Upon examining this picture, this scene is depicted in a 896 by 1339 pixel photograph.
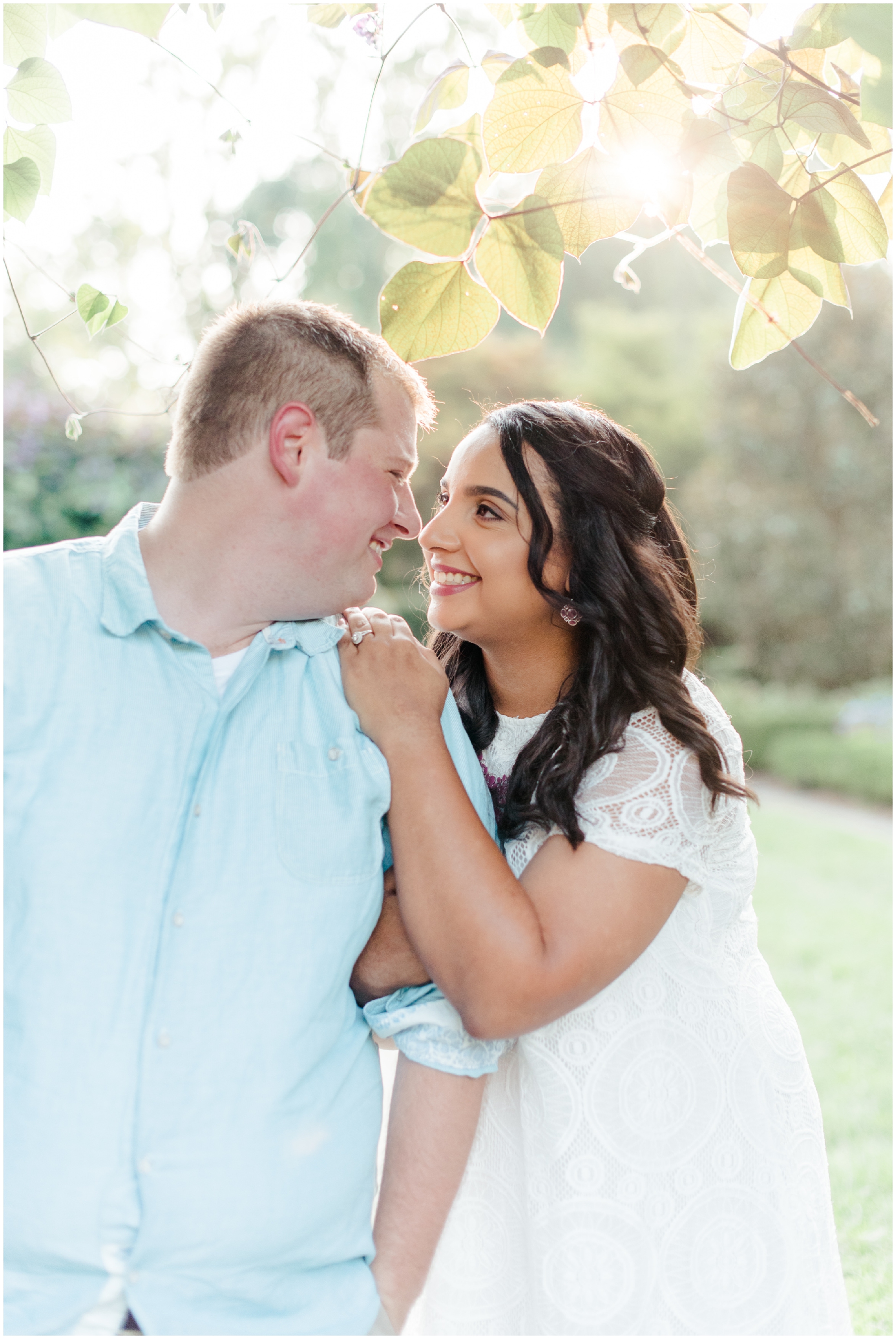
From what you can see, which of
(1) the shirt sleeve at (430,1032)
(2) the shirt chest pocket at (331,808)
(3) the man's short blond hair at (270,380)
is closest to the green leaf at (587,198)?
(3) the man's short blond hair at (270,380)

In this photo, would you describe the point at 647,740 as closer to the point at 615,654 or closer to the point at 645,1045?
the point at 615,654

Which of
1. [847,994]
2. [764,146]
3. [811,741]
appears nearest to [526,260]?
[764,146]

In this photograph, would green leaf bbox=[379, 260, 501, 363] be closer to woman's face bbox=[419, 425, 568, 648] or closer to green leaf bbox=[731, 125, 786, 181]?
green leaf bbox=[731, 125, 786, 181]

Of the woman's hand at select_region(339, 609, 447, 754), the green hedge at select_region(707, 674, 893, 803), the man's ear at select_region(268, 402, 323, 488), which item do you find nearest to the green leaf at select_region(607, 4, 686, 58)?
the man's ear at select_region(268, 402, 323, 488)

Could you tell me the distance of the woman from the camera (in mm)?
1670

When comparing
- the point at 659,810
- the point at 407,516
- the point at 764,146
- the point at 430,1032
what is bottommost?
the point at 430,1032

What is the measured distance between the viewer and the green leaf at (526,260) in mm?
1438

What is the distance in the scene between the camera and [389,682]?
1806mm

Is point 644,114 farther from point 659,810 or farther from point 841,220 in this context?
point 659,810

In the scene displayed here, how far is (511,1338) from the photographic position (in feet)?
6.05

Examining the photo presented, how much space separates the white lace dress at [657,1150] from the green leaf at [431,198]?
925mm

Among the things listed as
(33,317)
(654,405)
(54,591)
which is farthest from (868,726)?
(54,591)

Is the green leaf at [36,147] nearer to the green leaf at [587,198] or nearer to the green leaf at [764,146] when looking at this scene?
the green leaf at [587,198]

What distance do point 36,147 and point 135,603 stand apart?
27.1 inches
